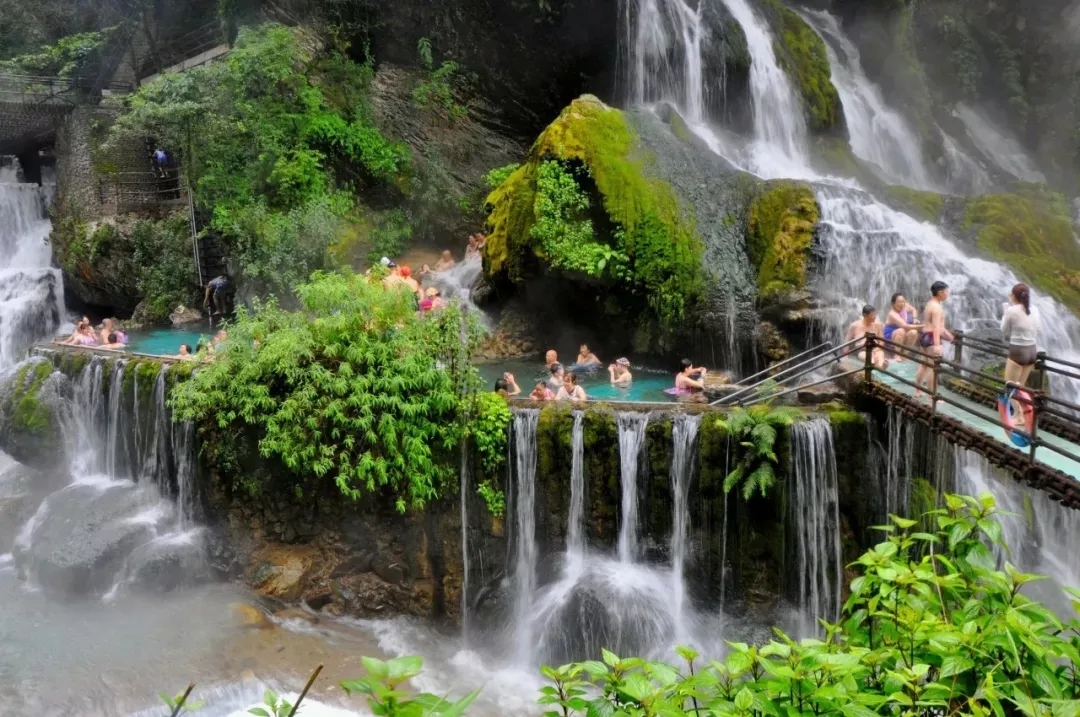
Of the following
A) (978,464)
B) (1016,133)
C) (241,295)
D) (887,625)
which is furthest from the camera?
(1016,133)

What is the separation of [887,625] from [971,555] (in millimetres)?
452

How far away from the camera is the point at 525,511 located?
1016 cm

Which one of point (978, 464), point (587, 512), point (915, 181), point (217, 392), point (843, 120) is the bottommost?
point (587, 512)

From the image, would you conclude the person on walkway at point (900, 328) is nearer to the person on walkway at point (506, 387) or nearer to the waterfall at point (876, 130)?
the person on walkway at point (506, 387)

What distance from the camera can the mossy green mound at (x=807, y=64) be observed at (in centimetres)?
1980

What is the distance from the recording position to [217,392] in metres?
10.4

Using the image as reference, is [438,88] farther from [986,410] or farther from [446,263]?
[986,410]

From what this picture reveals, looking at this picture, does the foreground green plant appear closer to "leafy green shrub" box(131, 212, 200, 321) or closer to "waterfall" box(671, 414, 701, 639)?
"waterfall" box(671, 414, 701, 639)

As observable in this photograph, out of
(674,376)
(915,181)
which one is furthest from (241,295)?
(915,181)

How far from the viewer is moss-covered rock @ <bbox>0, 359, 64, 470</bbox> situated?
14.0 metres

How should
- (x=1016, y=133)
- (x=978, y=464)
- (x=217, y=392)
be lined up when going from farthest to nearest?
(x=1016, y=133), (x=217, y=392), (x=978, y=464)

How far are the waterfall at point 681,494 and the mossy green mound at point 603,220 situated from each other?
4829 mm

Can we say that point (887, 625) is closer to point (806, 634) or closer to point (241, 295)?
point (806, 634)

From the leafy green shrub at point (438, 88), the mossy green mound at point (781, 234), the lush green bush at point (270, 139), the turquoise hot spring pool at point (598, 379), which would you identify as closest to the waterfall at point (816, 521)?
the turquoise hot spring pool at point (598, 379)
